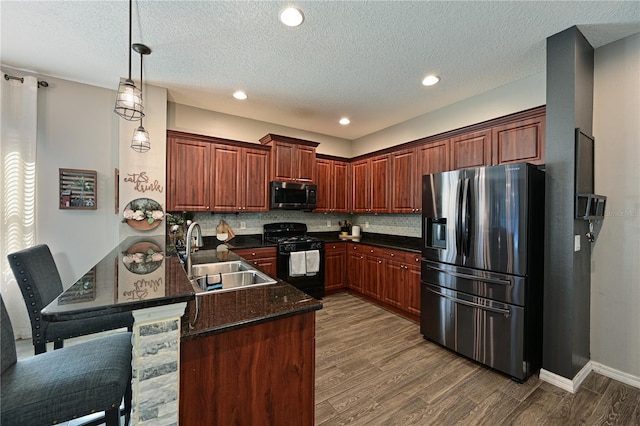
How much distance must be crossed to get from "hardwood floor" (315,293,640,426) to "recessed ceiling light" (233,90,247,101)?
10.4ft

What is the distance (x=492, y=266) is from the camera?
235 cm

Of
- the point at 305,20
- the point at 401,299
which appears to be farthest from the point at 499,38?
the point at 401,299

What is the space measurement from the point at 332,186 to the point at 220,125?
2.15m

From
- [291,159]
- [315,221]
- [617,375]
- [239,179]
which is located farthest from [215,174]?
[617,375]

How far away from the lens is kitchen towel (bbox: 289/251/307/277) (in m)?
3.81

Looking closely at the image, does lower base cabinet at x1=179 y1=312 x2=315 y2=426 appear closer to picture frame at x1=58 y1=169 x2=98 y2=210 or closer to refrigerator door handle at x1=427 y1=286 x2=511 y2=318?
refrigerator door handle at x1=427 y1=286 x2=511 y2=318

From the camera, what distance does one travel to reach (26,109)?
2.79 meters

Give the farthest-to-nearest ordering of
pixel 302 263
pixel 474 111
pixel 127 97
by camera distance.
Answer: pixel 302 263
pixel 474 111
pixel 127 97

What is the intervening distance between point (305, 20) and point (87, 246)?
11.4 feet

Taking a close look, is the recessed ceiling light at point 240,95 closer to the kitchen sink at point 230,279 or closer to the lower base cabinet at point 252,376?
the kitchen sink at point 230,279

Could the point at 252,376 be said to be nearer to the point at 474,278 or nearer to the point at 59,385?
the point at 59,385

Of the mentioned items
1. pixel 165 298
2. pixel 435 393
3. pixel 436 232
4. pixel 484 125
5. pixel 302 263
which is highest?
pixel 484 125

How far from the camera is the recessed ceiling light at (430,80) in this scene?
113 inches

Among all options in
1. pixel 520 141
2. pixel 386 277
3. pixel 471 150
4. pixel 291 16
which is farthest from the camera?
pixel 386 277
